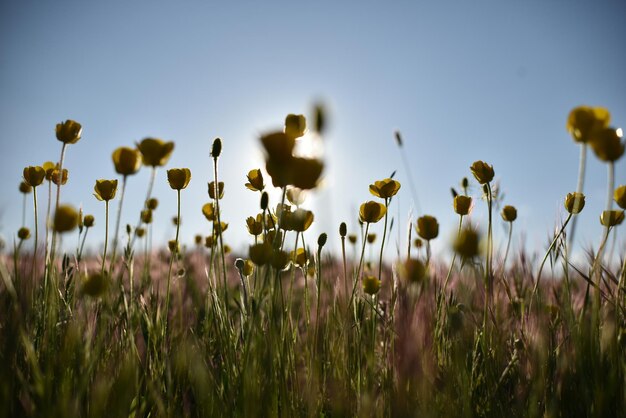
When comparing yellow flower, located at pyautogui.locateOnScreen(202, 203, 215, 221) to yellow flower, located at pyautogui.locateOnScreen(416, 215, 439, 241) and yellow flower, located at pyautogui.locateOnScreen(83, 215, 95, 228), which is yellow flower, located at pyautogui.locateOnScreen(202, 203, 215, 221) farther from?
yellow flower, located at pyautogui.locateOnScreen(416, 215, 439, 241)

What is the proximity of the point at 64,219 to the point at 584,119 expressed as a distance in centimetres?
139

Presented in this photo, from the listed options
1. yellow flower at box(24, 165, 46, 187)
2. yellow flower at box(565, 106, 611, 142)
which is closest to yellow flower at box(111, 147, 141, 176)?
yellow flower at box(24, 165, 46, 187)

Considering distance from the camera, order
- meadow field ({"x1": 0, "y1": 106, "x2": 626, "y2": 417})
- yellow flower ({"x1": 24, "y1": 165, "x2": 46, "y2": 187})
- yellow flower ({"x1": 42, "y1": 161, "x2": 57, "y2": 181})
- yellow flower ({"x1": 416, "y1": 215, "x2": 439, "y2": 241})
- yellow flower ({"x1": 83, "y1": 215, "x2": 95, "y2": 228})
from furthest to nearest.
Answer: yellow flower ({"x1": 83, "y1": 215, "x2": 95, "y2": 228})
yellow flower ({"x1": 42, "y1": 161, "x2": 57, "y2": 181})
yellow flower ({"x1": 24, "y1": 165, "x2": 46, "y2": 187})
yellow flower ({"x1": 416, "y1": 215, "x2": 439, "y2": 241})
meadow field ({"x1": 0, "y1": 106, "x2": 626, "y2": 417})

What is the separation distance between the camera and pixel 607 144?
3.42 ft

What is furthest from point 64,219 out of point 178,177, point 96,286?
point 178,177

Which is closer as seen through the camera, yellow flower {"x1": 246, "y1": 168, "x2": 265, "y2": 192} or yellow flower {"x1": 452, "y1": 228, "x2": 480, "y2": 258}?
yellow flower {"x1": 452, "y1": 228, "x2": 480, "y2": 258}

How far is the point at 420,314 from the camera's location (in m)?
1.09

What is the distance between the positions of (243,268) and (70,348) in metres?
0.62

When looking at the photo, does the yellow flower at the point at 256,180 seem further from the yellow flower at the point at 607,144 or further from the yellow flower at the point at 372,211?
the yellow flower at the point at 607,144

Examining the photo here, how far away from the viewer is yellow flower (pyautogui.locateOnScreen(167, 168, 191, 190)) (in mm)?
1528

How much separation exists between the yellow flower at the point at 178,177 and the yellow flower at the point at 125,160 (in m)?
0.34

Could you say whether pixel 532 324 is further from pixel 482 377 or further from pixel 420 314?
pixel 420 314

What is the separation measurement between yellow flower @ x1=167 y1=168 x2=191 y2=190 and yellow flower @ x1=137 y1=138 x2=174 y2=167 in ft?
0.99

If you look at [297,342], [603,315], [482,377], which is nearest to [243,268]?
[297,342]
